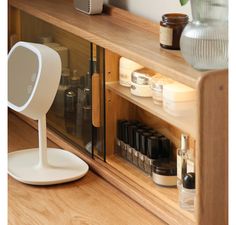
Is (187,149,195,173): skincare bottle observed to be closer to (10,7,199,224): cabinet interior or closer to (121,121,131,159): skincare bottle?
(10,7,199,224): cabinet interior

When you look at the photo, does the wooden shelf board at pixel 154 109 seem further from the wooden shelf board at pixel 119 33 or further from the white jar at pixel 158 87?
the wooden shelf board at pixel 119 33

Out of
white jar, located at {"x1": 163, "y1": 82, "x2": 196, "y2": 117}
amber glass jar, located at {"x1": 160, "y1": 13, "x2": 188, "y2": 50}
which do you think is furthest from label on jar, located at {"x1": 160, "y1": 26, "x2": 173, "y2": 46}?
white jar, located at {"x1": 163, "y1": 82, "x2": 196, "y2": 117}

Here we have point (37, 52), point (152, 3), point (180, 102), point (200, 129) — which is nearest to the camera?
point (200, 129)

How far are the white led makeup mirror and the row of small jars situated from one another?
0.68 feet

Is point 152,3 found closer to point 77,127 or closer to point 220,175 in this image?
point 77,127

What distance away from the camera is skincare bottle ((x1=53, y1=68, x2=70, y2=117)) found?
7.61 feet

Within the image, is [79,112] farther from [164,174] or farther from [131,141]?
[164,174]

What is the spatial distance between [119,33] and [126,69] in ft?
0.38

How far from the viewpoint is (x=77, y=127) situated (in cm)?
226

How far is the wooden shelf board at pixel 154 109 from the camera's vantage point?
5.45 ft
